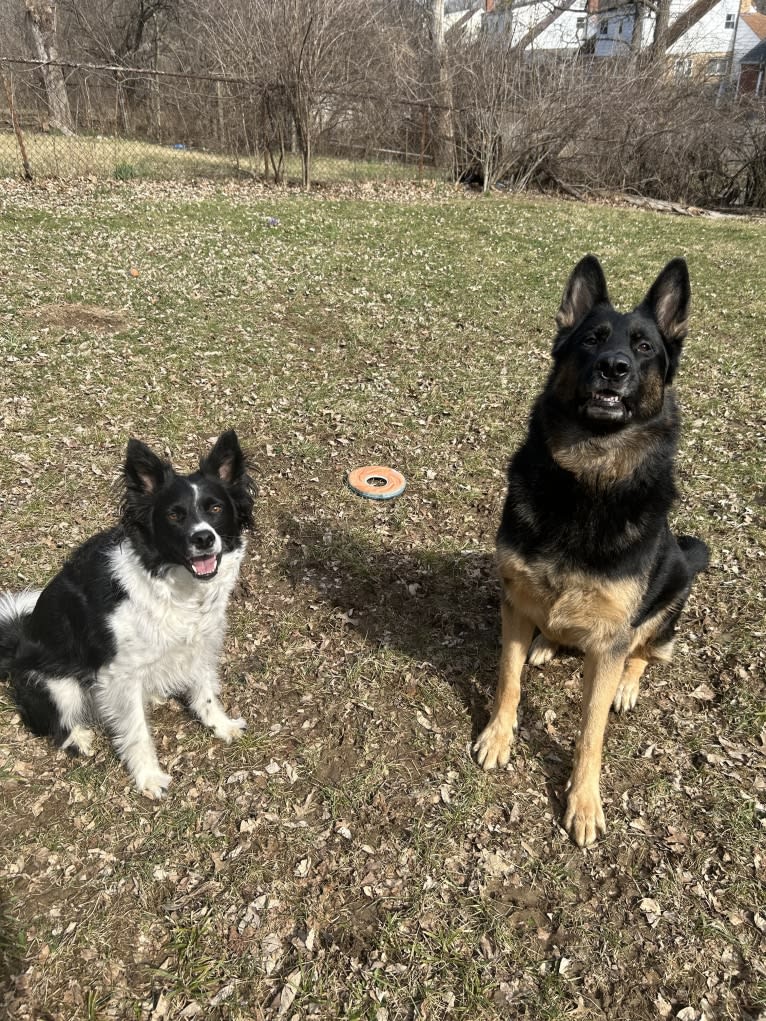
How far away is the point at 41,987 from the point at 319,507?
13.8 ft

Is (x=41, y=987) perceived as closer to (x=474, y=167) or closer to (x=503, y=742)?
(x=503, y=742)

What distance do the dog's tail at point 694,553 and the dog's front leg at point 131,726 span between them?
360cm

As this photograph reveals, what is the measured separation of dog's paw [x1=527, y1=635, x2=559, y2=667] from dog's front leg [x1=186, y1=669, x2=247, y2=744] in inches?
83.1

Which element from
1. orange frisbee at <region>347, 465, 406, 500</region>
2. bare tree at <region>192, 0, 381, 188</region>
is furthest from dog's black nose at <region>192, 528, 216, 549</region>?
bare tree at <region>192, 0, 381, 188</region>

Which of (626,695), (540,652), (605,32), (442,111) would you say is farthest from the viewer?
(605,32)

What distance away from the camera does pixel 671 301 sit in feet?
10.9

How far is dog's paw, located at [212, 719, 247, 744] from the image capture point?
4023 mm

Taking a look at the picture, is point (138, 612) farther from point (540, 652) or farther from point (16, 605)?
point (540, 652)

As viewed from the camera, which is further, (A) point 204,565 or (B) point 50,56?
(B) point 50,56

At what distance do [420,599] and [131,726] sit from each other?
2450 millimetres

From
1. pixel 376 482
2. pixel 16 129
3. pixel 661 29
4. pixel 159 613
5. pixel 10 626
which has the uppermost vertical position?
pixel 661 29

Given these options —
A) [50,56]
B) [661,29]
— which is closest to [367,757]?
[50,56]

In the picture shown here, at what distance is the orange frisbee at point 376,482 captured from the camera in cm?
637

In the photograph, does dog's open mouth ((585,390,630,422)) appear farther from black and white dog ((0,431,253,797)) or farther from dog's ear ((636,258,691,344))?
black and white dog ((0,431,253,797))
